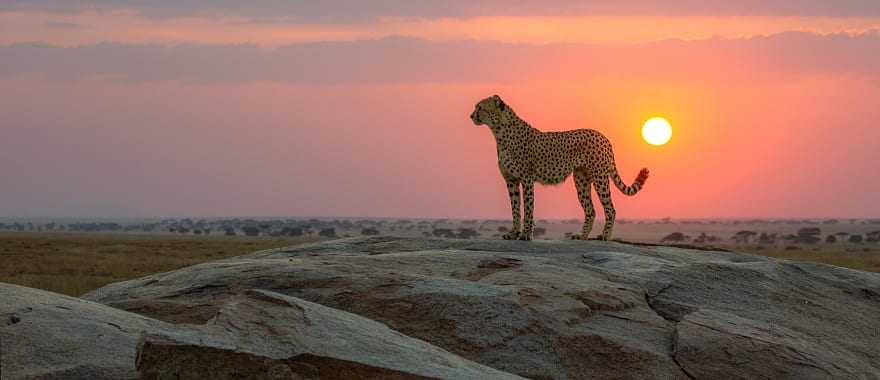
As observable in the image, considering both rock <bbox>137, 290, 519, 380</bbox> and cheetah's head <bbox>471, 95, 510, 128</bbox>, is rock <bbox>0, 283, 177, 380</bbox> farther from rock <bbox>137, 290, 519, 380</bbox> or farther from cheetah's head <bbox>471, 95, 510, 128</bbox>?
cheetah's head <bbox>471, 95, 510, 128</bbox>

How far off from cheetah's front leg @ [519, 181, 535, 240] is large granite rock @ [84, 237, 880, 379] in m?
1.72

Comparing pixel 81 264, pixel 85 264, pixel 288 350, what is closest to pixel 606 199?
pixel 288 350

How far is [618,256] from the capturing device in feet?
42.4

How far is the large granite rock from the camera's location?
9.50m

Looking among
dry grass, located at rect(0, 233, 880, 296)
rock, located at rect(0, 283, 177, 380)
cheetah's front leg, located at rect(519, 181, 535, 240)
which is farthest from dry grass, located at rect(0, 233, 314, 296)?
rock, located at rect(0, 283, 177, 380)

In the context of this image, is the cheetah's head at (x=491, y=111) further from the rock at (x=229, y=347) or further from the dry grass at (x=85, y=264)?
the dry grass at (x=85, y=264)

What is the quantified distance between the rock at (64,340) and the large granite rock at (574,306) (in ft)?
4.01

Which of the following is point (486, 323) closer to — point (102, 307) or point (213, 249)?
point (102, 307)

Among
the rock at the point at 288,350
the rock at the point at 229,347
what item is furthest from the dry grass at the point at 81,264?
→ the rock at the point at 288,350

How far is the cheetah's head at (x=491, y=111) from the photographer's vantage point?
1595cm

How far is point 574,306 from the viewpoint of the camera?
10.2 metres

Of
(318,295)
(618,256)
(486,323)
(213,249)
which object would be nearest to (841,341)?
(618,256)

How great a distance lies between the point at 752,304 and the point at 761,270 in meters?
1.54

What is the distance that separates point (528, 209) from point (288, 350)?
874 cm
